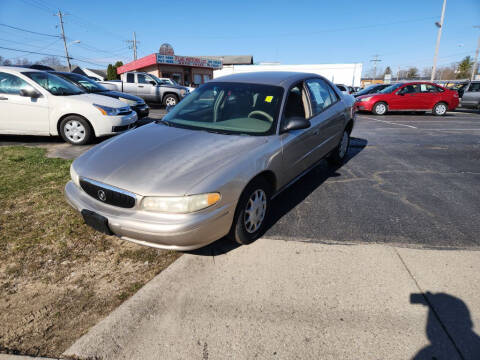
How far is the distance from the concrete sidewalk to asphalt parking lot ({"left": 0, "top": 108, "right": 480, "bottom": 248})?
306 millimetres

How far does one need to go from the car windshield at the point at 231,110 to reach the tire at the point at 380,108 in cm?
1248

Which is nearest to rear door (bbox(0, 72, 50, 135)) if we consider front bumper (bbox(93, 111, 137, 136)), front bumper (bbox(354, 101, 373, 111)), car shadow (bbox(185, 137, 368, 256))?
front bumper (bbox(93, 111, 137, 136))

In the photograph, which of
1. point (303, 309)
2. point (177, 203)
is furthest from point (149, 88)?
point (303, 309)

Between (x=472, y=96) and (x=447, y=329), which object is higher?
(x=472, y=96)

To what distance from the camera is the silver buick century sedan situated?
89.0 inches

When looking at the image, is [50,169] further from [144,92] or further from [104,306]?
[144,92]

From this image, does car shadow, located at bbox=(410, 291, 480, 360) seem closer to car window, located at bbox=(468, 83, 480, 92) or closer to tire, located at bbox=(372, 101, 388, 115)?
tire, located at bbox=(372, 101, 388, 115)

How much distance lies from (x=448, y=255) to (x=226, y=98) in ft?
9.08

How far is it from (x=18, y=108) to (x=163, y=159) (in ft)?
17.6

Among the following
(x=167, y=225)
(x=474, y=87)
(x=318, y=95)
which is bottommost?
(x=167, y=225)

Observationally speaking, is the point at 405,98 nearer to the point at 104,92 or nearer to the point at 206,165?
the point at 104,92

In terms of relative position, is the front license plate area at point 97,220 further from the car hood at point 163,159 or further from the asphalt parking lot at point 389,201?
the asphalt parking lot at point 389,201

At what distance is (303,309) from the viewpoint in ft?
7.01

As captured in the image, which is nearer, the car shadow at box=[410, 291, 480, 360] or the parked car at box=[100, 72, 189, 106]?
the car shadow at box=[410, 291, 480, 360]
